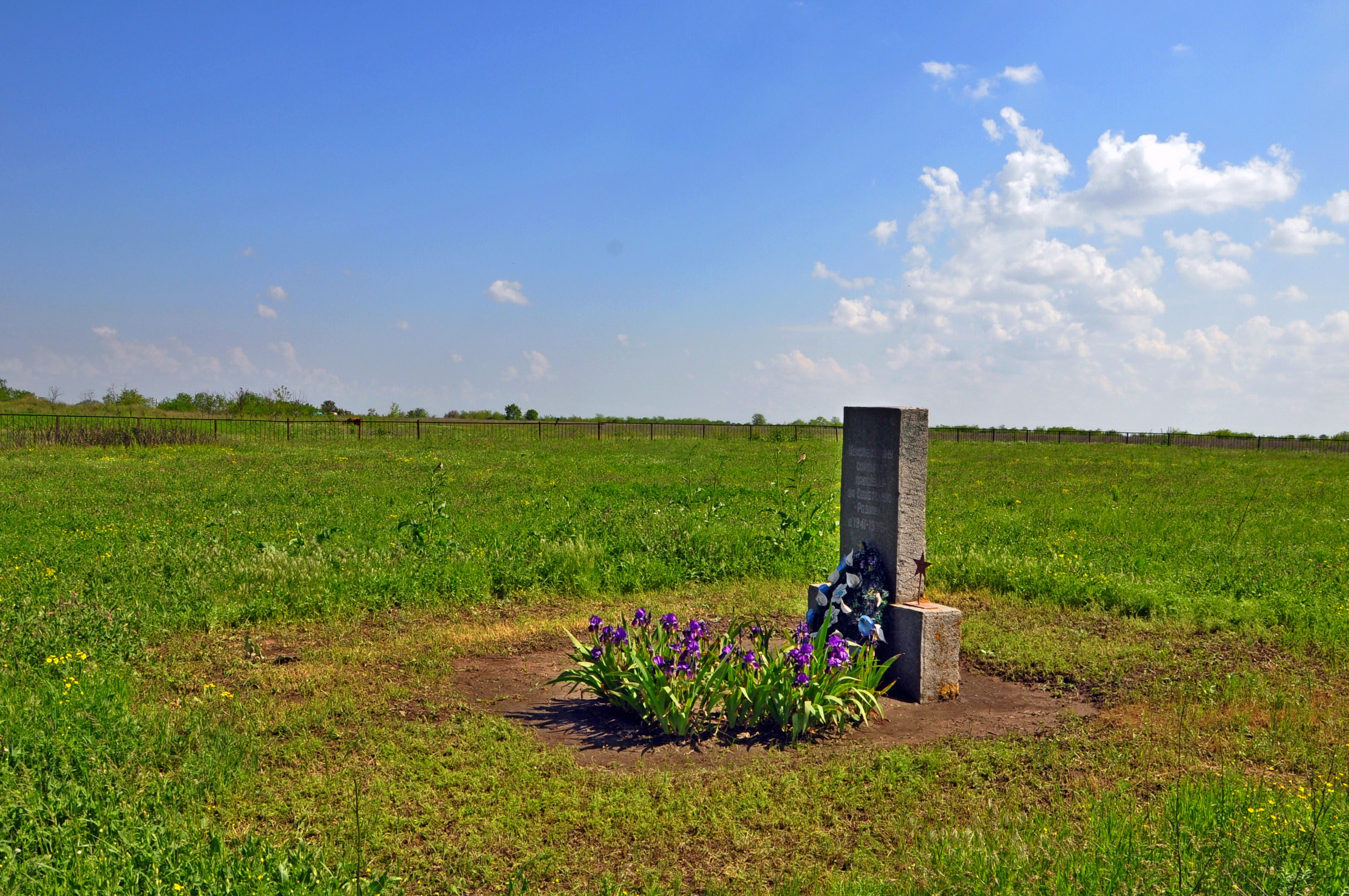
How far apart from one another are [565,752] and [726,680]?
1069mm

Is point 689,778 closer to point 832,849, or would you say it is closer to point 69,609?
point 832,849

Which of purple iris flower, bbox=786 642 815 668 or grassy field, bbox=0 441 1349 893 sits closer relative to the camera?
grassy field, bbox=0 441 1349 893

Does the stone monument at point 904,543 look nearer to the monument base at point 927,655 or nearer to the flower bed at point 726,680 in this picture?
the monument base at point 927,655

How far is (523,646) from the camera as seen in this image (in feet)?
22.2

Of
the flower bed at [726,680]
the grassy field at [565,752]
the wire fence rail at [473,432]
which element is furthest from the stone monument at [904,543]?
the wire fence rail at [473,432]

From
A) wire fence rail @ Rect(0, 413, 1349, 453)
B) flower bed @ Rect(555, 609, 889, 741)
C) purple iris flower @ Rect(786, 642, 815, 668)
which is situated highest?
wire fence rail @ Rect(0, 413, 1349, 453)

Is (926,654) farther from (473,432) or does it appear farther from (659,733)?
(473,432)

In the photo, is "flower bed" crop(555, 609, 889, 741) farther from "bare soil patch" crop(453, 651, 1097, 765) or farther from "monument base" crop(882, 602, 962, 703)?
"monument base" crop(882, 602, 962, 703)

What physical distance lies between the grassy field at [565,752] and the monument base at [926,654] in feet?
2.97

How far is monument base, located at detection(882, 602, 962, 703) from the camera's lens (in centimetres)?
563

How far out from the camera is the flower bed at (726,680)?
193 inches

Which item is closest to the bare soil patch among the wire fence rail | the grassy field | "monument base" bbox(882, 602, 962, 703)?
"monument base" bbox(882, 602, 962, 703)

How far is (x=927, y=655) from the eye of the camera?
5.64 meters

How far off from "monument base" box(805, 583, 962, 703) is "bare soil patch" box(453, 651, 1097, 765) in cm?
10
